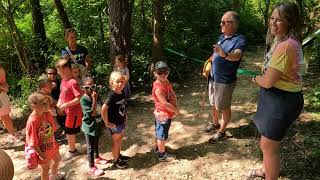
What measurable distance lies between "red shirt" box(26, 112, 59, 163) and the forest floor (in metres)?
0.90

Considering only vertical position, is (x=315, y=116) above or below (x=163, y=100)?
below

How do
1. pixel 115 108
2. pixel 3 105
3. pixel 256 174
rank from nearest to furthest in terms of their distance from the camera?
pixel 256 174
pixel 115 108
pixel 3 105

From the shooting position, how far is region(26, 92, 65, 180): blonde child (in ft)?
13.6

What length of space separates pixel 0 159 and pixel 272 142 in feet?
8.33

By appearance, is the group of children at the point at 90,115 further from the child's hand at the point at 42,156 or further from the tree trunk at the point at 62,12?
the tree trunk at the point at 62,12

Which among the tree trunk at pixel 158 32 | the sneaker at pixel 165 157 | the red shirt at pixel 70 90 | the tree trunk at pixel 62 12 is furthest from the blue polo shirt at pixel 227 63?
the tree trunk at pixel 62 12

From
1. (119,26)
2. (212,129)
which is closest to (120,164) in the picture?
(212,129)

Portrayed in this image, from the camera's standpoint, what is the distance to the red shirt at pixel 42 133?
164 inches

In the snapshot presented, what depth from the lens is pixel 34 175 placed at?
17.6 feet

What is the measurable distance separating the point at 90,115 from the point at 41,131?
2.64 ft

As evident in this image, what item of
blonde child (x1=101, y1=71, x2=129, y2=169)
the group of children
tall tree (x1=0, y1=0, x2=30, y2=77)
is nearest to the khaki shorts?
the group of children

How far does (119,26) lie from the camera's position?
7121mm

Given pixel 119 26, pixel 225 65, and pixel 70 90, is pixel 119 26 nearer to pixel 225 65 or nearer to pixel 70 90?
pixel 70 90

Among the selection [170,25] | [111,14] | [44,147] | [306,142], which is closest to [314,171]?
[306,142]
